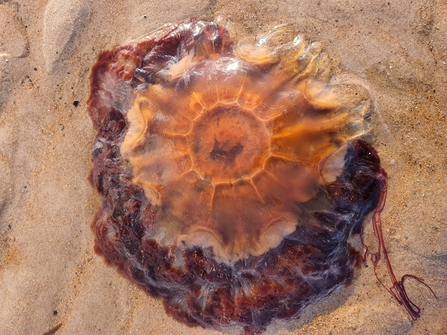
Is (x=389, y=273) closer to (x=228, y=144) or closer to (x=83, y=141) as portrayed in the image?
(x=228, y=144)

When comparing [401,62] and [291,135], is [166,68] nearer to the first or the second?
[291,135]

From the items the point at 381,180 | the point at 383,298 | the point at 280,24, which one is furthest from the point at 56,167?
the point at 383,298

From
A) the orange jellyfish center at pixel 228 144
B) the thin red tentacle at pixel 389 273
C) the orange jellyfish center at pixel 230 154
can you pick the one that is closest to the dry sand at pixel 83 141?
the thin red tentacle at pixel 389 273

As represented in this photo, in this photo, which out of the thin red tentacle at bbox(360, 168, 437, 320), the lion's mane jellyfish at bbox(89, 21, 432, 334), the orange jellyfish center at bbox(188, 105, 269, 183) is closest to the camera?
the orange jellyfish center at bbox(188, 105, 269, 183)

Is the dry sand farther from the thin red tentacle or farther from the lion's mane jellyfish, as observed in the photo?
the lion's mane jellyfish

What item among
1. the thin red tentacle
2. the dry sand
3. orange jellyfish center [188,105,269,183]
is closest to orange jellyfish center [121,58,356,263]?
orange jellyfish center [188,105,269,183]

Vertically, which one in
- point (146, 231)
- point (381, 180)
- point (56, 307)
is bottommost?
point (56, 307)
